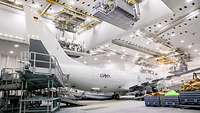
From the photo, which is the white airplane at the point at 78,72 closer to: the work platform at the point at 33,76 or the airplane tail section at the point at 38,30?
the airplane tail section at the point at 38,30

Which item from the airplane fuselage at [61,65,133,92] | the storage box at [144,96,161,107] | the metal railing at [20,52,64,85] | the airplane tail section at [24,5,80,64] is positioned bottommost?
the storage box at [144,96,161,107]

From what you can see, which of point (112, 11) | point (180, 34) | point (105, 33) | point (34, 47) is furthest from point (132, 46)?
point (34, 47)

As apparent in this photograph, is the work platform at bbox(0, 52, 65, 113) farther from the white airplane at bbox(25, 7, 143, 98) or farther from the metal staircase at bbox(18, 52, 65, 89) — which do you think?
the white airplane at bbox(25, 7, 143, 98)

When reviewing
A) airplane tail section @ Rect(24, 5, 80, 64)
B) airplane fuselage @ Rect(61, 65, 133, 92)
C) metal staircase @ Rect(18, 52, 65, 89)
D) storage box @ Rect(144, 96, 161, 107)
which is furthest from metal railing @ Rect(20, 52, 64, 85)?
storage box @ Rect(144, 96, 161, 107)

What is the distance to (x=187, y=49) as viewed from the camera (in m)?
20.8

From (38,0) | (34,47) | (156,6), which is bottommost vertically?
(34,47)

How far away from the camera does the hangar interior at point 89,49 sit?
8.01 meters

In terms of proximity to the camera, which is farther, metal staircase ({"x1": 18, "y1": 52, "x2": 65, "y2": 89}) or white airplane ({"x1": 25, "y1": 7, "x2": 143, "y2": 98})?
white airplane ({"x1": 25, "y1": 7, "x2": 143, "y2": 98})

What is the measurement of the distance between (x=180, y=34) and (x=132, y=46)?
16.3ft

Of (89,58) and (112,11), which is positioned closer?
(112,11)

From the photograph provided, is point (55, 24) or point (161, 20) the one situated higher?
point (55, 24)

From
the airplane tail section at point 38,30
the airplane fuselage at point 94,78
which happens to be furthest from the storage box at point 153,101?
the airplane tail section at point 38,30

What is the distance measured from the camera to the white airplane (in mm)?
9133

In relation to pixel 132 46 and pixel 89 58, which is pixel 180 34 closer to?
pixel 132 46
